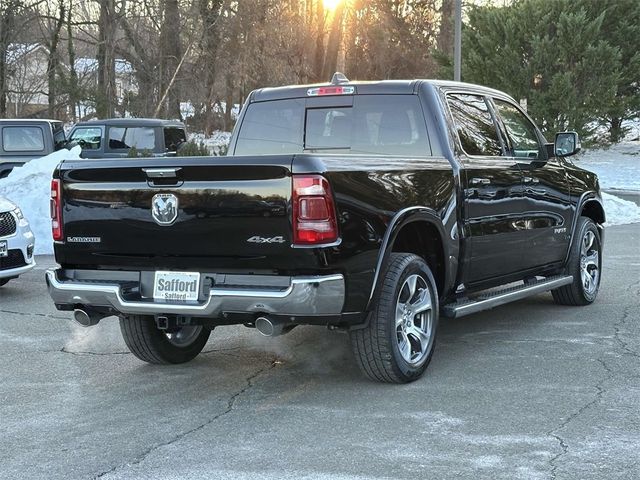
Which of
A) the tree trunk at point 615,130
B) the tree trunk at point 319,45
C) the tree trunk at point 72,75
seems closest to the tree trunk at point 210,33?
the tree trunk at point 319,45

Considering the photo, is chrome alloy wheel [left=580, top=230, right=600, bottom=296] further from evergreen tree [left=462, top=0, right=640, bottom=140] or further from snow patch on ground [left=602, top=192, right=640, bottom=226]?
evergreen tree [left=462, top=0, right=640, bottom=140]

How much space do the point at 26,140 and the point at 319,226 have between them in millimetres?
13457

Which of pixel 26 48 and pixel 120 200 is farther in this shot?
pixel 26 48

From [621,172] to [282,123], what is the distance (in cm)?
2198

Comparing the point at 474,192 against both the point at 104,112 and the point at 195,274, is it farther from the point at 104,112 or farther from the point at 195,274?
the point at 104,112

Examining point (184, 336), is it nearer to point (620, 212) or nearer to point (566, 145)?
point (566, 145)

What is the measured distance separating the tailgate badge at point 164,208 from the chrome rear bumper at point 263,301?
481mm

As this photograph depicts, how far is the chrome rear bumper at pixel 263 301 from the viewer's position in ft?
14.7

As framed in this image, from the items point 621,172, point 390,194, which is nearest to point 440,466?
point 390,194

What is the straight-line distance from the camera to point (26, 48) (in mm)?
32188

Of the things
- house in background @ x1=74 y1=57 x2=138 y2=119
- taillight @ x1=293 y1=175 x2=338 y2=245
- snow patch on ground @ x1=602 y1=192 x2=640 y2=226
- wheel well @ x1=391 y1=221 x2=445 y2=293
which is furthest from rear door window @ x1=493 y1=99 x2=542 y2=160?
house in background @ x1=74 y1=57 x2=138 y2=119

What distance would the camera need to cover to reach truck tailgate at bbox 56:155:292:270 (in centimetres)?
452

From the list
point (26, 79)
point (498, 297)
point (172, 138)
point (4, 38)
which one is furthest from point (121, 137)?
point (26, 79)

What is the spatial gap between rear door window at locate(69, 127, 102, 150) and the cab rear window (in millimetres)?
12351
